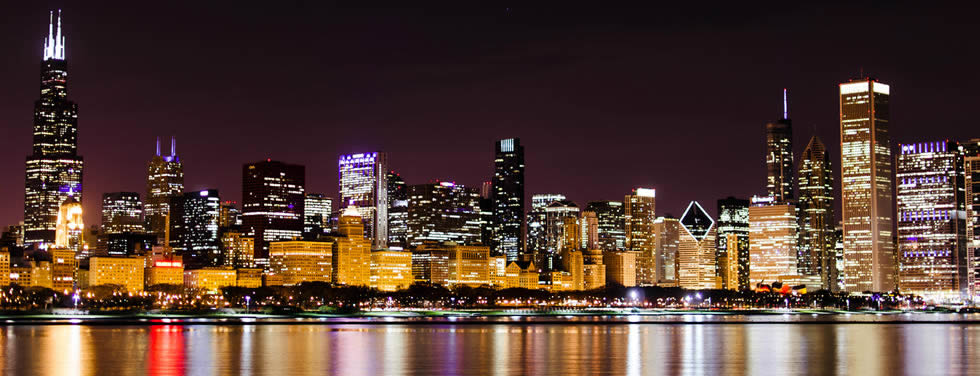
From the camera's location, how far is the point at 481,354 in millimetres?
78625

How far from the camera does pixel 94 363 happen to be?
6969 centimetres

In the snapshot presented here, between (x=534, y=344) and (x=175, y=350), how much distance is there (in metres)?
25.2

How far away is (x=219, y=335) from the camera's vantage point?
108938 millimetres

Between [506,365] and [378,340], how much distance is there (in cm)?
3233

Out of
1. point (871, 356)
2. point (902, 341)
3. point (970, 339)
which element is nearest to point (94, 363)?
point (871, 356)

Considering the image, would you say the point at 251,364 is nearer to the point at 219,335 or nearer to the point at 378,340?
the point at 378,340

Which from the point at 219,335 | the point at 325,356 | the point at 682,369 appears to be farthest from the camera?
the point at 219,335

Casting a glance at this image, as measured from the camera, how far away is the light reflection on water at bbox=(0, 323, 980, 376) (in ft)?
214

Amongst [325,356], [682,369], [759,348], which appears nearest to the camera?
[682,369]

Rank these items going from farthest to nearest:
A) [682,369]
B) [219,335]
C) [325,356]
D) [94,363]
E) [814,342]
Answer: [219,335] < [814,342] < [325,356] < [94,363] < [682,369]

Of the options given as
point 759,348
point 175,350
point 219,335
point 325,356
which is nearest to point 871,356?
point 759,348

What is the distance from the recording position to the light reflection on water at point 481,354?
6519 cm

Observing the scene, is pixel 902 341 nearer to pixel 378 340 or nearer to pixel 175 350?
pixel 378 340

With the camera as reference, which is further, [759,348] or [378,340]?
[378,340]
